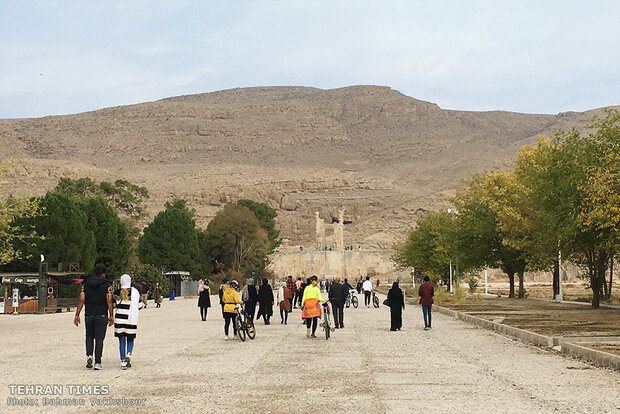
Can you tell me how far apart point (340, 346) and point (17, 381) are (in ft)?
26.0

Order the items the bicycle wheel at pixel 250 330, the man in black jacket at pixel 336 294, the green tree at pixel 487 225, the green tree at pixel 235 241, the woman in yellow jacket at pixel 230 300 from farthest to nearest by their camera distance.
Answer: the green tree at pixel 235 241 < the green tree at pixel 487 225 < the man in black jacket at pixel 336 294 < the bicycle wheel at pixel 250 330 < the woman in yellow jacket at pixel 230 300

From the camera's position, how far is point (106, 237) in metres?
55.2

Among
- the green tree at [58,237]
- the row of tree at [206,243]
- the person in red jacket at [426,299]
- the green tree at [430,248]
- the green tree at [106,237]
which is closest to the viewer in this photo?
the person in red jacket at [426,299]

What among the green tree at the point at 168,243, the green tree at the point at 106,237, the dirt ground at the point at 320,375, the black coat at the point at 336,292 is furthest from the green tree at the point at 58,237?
the black coat at the point at 336,292

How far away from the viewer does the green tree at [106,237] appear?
55031 millimetres

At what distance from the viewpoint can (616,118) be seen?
28.9 m

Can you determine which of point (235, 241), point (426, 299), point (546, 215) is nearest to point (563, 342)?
point (426, 299)

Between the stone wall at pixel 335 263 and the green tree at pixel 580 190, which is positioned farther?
the stone wall at pixel 335 263

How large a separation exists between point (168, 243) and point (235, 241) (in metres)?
11.6

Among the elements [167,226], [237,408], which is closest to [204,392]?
[237,408]

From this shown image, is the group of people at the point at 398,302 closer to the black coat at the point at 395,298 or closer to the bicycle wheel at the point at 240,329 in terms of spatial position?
the black coat at the point at 395,298

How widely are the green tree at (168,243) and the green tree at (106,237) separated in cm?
1356

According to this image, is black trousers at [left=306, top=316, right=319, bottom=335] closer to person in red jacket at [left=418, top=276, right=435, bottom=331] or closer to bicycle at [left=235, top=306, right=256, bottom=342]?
bicycle at [left=235, top=306, right=256, bottom=342]

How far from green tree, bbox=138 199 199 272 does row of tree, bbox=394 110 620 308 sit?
20.5 metres
